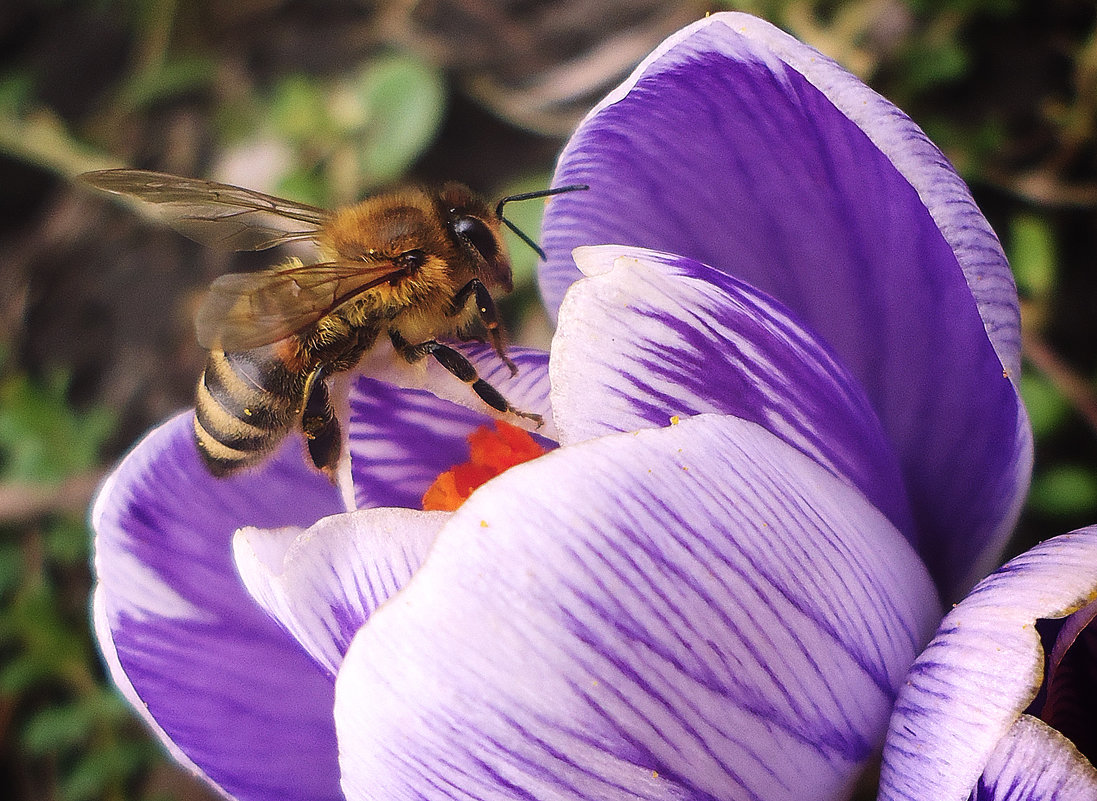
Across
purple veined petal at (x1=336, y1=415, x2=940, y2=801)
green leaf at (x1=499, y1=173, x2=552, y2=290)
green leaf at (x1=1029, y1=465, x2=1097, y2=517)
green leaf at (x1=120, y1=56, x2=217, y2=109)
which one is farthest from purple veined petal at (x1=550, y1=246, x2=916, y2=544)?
green leaf at (x1=120, y1=56, x2=217, y2=109)

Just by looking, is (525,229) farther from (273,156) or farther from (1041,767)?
(1041,767)

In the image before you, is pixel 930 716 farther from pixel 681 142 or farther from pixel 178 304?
pixel 178 304

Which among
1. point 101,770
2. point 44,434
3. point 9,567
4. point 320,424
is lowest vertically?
point 101,770

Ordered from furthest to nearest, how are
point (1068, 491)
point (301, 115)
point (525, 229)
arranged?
point (301, 115) < point (525, 229) < point (1068, 491)

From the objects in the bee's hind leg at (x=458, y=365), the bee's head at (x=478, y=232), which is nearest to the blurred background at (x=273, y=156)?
the bee's head at (x=478, y=232)

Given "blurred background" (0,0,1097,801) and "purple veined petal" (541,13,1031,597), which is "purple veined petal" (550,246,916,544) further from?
"blurred background" (0,0,1097,801)

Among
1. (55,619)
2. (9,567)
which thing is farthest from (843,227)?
(9,567)

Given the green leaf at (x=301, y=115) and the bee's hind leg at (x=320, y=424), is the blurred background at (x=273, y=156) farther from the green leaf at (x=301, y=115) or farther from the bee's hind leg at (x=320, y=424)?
the bee's hind leg at (x=320, y=424)
